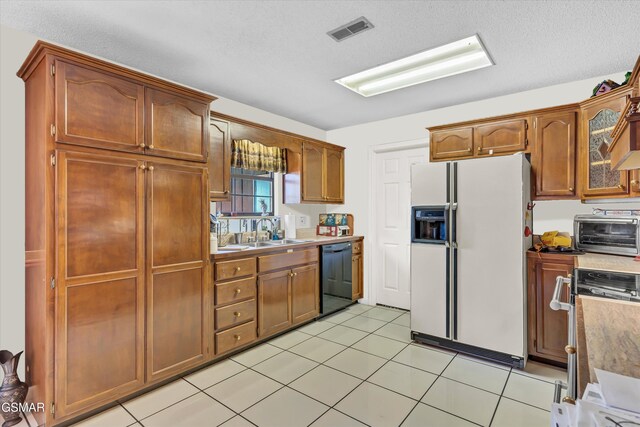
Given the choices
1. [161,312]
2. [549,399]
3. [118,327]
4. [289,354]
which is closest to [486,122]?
[549,399]

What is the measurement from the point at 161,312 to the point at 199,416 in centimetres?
75

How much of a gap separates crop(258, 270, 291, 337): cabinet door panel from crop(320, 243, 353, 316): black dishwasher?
1.98 ft

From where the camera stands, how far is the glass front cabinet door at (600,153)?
2.41 m

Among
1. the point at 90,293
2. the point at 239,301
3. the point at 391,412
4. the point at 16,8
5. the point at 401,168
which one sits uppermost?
the point at 16,8

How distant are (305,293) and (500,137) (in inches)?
103

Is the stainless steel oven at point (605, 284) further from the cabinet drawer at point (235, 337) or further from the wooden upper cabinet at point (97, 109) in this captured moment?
the wooden upper cabinet at point (97, 109)

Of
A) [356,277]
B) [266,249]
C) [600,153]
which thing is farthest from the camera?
[356,277]

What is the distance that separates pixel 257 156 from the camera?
3598mm

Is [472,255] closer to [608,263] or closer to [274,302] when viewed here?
[608,263]

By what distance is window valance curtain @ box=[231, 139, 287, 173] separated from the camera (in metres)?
3.37

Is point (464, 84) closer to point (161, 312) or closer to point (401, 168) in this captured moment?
point (401, 168)

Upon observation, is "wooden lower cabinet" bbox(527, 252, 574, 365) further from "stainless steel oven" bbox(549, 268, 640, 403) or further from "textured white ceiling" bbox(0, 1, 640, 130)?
"textured white ceiling" bbox(0, 1, 640, 130)

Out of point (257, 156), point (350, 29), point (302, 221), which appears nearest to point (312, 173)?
point (302, 221)

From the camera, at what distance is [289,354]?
292 centimetres
